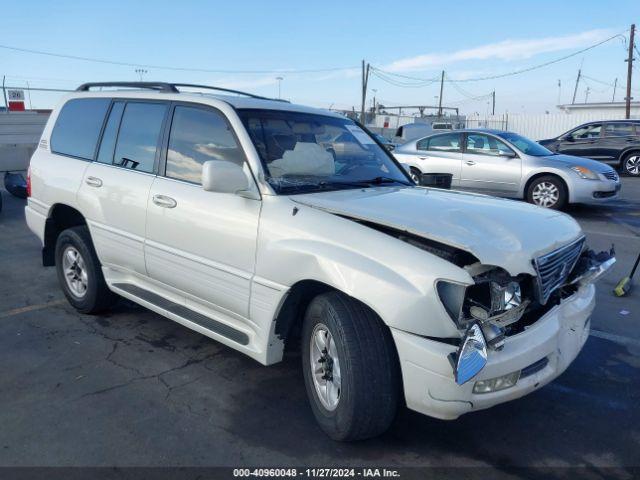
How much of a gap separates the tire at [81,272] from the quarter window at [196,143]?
1300 mm

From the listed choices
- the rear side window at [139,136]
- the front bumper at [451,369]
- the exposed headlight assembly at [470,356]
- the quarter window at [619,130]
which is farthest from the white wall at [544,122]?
the exposed headlight assembly at [470,356]

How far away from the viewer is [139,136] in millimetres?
4352

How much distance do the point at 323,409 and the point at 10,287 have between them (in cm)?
425

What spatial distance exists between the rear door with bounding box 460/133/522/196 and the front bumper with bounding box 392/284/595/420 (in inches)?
325

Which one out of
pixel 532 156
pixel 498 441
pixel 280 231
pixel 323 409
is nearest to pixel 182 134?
pixel 280 231

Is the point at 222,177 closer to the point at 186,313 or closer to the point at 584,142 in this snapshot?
the point at 186,313

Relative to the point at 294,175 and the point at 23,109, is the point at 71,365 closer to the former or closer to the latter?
the point at 294,175

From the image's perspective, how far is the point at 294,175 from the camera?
143 inches

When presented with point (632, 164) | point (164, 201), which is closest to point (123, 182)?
point (164, 201)

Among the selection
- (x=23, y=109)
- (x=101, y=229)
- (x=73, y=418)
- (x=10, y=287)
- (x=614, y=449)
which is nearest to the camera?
(x=614, y=449)

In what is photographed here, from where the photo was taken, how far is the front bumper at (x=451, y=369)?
260 centimetres

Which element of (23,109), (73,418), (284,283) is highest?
(23,109)

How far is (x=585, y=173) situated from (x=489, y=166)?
5.61ft

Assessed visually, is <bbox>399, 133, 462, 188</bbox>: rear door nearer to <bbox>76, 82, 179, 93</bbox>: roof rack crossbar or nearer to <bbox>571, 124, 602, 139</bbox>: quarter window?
<bbox>76, 82, 179, 93</bbox>: roof rack crossbar
